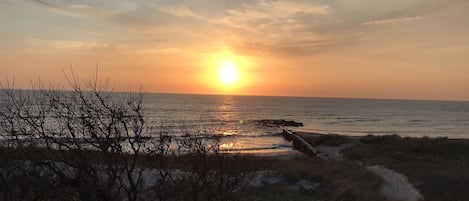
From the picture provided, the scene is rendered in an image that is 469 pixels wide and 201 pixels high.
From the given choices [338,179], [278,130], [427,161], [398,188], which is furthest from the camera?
[278,130]

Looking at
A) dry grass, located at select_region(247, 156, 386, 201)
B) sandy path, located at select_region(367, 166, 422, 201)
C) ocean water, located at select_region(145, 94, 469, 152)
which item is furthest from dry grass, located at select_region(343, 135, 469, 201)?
ocean water, located at select_region(145, 94, 469, 152)

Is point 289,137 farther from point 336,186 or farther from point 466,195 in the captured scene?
point 466,195

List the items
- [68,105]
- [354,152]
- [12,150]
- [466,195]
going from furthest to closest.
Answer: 1. [354,152]
2. [466,195]
3. [12,150]
4. [68,105]

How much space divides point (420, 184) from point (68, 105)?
1934 cm

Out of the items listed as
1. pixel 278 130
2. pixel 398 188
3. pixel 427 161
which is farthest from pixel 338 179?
pixel 278 130

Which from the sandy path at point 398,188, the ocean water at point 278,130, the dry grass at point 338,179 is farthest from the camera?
the ocean water at point 278,130

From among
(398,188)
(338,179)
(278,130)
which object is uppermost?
(398,188)

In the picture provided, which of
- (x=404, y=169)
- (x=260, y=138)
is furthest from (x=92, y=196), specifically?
(x=260, y=138)

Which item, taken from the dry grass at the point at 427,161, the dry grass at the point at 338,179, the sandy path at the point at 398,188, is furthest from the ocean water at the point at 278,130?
the dry grass at the point at 427,161

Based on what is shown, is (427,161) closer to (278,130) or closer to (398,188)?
(398,188)

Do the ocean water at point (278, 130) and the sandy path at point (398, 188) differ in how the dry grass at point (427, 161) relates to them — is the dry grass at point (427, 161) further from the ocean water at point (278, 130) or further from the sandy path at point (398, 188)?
the ocean water at point (278, 130)

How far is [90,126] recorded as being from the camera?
643cm

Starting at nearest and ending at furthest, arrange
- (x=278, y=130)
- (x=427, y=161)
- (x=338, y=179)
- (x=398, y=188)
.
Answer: (x=398, y=188)
(x=338, y=179)
(x=427, y=161)
(x=278, y=130)

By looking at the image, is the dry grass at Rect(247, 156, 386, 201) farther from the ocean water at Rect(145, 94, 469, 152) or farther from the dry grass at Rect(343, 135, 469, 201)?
the ocean water at Rect(145, 94, 469, 152)
